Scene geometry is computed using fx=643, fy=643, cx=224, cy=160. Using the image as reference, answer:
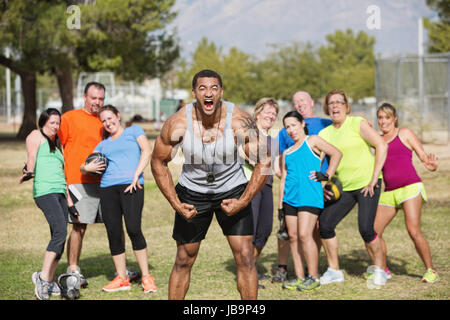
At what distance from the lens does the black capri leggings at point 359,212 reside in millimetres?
7191

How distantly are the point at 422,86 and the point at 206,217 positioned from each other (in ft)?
81.2

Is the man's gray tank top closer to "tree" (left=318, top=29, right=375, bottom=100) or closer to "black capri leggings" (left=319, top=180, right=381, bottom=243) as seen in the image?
"black capri leggings" (left=319, top=180, right=381, bottom=243)

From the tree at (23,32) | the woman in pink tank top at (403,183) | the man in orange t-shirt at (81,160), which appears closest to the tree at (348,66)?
the tree at (23,32)

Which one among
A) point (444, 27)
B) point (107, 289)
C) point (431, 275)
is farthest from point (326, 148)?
point (444, 27)

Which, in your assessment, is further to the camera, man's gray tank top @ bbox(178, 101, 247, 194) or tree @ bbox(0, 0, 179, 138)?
tree @ bbox(0, 0, 179, 138)

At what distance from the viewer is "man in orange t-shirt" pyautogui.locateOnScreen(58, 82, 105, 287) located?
718 cm

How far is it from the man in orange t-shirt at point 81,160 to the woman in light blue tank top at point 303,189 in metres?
2.15

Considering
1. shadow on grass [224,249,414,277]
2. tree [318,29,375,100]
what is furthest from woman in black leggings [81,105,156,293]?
tree [318,29,375,100]

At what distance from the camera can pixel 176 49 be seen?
3872 cm

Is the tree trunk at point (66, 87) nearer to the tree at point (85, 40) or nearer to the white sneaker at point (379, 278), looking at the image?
the tree at point (85, 40)

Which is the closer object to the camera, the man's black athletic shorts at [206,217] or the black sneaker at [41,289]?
the man's black athletic shorts at [206,217]

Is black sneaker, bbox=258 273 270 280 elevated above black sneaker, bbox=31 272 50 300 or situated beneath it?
situated beneath

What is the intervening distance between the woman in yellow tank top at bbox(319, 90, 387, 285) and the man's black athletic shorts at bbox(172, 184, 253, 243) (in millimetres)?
2044
